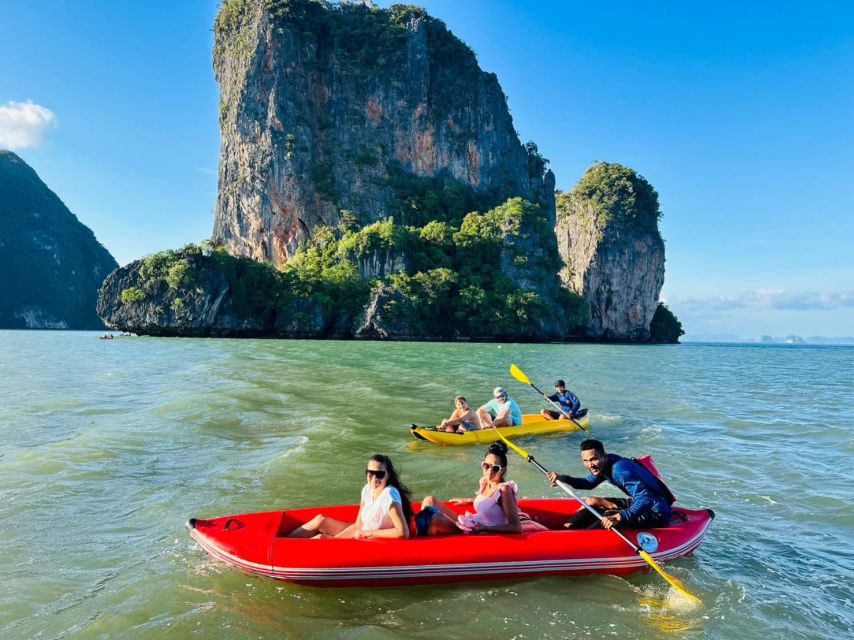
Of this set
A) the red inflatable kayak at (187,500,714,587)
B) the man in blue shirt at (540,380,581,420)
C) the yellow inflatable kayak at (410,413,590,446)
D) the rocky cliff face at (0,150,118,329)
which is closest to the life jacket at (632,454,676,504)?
the red inflatable kayak at (187,500,714,587)

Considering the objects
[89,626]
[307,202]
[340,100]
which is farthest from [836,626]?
[340,100]

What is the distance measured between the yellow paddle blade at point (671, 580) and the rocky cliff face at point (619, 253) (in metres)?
71.0

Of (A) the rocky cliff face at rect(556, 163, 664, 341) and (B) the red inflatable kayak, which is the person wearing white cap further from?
(A) the rocky cliff face at rect(556, 163, 664, 341)

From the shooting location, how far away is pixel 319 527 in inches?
204

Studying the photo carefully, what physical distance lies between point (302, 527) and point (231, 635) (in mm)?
1277

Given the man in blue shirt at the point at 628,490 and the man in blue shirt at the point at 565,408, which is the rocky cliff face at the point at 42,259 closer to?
the man in blue shirt at the point at 565,408

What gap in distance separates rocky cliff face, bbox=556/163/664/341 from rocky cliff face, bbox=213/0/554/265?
480 inches

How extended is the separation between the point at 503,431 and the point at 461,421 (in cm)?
98

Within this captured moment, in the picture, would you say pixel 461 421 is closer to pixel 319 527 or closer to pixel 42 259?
pixel 319 527

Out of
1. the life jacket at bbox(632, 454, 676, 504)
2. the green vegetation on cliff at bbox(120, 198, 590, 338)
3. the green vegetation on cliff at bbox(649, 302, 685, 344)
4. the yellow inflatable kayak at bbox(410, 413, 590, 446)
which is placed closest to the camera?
the life jacket at bbox(632, 454, 676, 504)

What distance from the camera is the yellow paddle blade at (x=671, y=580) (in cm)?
475

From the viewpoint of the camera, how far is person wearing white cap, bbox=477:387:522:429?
11148 millimetres

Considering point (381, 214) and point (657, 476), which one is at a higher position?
point (381, 214)

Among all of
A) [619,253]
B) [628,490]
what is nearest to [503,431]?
[628,490]
